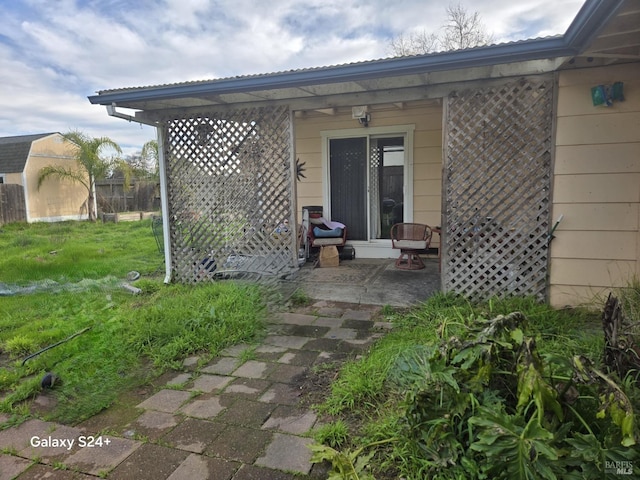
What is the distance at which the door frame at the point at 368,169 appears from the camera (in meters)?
6.17

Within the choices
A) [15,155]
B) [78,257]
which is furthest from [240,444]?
[15,155]

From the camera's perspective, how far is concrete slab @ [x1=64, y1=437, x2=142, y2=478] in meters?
1.85

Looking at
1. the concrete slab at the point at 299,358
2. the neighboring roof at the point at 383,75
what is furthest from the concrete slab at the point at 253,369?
the neighboring roof at the point at 383,75

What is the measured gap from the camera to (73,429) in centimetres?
219

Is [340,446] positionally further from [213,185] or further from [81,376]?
[213,185]

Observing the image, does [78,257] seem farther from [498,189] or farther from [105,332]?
[498,189]

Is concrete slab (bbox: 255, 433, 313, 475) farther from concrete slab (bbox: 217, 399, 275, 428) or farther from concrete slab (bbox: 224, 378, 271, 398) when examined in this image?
concrete slab (bbox: 224, 378, 271, 398)

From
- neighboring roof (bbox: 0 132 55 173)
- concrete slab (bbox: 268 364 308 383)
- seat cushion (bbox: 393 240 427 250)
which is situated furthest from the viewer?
neighboring roof (bbox: 0 132 55 173)

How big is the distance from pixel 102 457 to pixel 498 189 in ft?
12.5

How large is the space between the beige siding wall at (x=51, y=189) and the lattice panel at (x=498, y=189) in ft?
55.0

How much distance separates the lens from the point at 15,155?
16.0 metres

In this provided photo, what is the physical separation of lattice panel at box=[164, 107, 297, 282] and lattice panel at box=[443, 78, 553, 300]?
192 centimetres

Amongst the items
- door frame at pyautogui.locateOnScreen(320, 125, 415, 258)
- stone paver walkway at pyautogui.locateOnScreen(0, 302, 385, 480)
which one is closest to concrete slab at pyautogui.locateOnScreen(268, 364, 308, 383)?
stone paver walkway at pyautogui.locateOnScreen(0, 302, 385, 480)

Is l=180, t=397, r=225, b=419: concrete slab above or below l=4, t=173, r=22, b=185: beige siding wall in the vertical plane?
below
